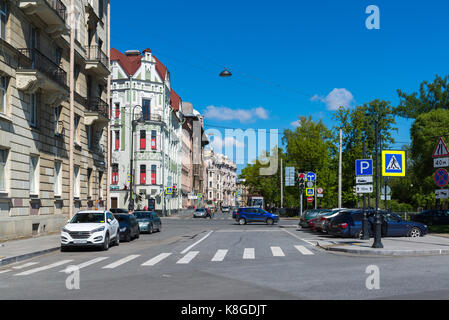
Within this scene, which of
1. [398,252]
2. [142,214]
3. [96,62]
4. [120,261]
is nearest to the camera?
[120,261]

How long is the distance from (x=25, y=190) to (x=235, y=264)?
45.4 ft

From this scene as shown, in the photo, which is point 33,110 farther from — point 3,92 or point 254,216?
point 254,216

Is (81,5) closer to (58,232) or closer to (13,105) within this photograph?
(13,105)

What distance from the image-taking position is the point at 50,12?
25.4m

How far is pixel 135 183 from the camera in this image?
67312 millimetres

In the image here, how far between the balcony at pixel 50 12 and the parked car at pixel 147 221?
1157 centimetres

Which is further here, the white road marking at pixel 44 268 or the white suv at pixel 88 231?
the white suv at pixel 88 231

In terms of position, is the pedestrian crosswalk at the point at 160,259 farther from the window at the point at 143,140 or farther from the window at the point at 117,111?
the window at the point at 117,111

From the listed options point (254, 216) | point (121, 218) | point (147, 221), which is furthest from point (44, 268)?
point (254, 216)

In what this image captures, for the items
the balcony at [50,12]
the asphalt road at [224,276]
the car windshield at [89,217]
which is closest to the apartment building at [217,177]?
the balcony at [50,12]

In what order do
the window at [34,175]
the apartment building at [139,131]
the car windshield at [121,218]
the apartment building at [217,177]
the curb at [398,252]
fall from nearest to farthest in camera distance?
the curb at [398,252] < the car windshield at [121,218] < the window at [34,175] < the apartment building at [139,131] < the apartment building at [217,177]

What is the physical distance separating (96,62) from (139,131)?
3472 centimetres

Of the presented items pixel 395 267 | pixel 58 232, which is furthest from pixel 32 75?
pixel 395 267

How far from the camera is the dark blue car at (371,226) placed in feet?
80.3
